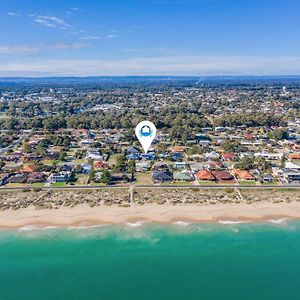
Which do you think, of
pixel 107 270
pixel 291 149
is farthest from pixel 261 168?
pixel 107 270

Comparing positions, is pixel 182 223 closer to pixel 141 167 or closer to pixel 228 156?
pixel 141 167

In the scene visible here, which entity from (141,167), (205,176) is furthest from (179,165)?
(205,176)

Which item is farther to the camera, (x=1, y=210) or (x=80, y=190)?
(x=80, y=190)

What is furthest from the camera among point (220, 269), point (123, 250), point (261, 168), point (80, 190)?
point (261, 168)

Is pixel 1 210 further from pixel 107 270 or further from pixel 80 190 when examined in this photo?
pixel 107 270

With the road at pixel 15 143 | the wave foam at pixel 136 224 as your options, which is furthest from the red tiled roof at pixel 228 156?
the road at pixel 15 143

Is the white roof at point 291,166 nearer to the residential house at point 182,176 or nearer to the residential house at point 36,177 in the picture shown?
the residential house at point 182,176
